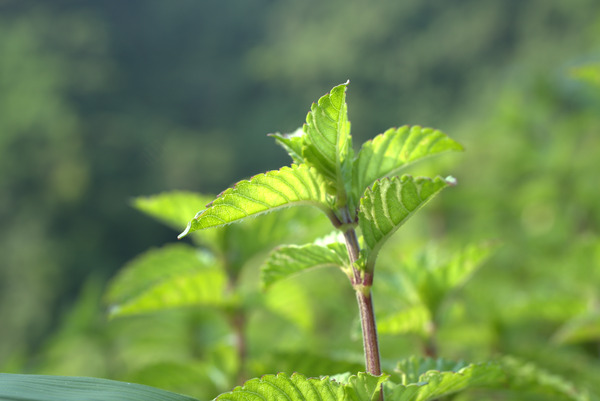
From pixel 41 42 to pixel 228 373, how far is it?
81.8 ft

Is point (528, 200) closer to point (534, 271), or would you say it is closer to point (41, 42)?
point (534, 271)

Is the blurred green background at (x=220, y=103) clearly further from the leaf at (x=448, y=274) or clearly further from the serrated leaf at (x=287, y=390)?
the serrated leaf at (x=287, y=390)

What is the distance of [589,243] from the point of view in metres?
1.08

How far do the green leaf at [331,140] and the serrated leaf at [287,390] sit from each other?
0.55 feet

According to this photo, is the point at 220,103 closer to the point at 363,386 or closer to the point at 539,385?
the point at 539,385

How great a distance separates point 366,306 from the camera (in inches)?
19.5

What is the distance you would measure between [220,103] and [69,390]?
23.1 m

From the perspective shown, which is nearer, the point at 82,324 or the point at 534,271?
the point at 82,324

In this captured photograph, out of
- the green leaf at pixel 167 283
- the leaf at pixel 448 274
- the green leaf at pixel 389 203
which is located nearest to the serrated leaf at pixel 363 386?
the green leaf at pixel 389 203

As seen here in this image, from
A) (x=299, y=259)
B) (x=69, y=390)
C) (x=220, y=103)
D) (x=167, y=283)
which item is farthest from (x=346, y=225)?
(x=220, y=103)

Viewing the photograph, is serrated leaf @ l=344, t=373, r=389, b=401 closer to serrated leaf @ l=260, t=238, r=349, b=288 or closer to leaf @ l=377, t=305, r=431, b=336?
serrated leaf @ l=260, t=238, r=349, b=288

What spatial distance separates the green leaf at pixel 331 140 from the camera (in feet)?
1.47

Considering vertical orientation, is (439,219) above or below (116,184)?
below

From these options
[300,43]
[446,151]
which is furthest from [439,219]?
[300,43]
